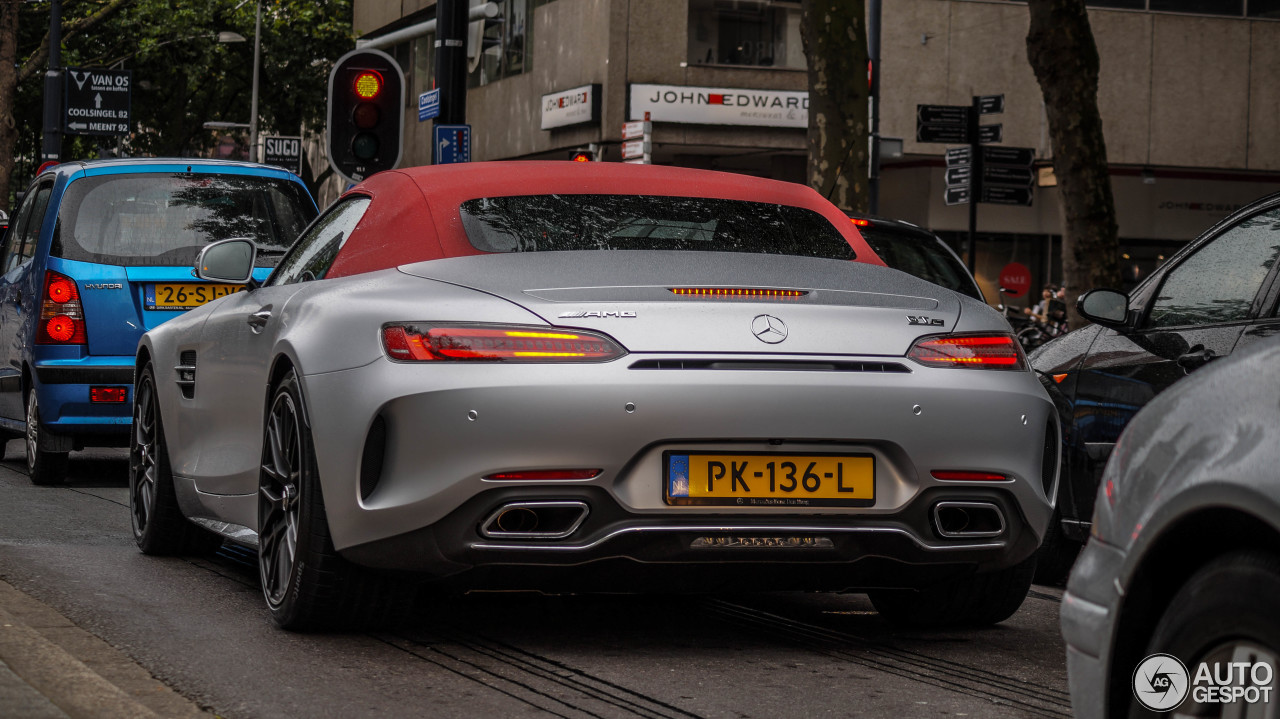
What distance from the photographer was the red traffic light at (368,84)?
13.6 metres

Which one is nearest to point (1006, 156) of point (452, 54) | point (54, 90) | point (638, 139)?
point (638, 139)

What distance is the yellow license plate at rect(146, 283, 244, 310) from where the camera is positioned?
34.4 feet

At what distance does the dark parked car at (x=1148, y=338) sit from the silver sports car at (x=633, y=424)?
3.83 ft

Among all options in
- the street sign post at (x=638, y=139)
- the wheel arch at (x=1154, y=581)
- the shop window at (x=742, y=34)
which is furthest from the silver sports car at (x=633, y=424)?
the shop window at (x=742, y=34)

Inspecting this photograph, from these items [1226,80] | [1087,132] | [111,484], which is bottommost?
[111,484]

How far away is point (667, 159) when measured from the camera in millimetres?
36875

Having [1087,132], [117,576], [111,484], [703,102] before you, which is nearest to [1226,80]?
[703,102]

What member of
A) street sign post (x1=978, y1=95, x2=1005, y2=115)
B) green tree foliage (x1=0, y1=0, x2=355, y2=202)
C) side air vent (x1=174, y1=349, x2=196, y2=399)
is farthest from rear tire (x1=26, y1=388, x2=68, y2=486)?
green tree foliage (x1=0, y1=0, x2=355, y2=202)

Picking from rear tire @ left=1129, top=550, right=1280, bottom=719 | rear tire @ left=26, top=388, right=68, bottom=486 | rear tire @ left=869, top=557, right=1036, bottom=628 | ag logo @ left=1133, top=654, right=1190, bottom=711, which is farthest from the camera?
rear tire @ left=26, top=388, right=68, bottom=486

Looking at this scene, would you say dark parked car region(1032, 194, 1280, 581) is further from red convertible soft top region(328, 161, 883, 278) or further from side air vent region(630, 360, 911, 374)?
side air vent region(630, 360, 911, 374)

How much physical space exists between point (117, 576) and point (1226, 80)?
3399cm

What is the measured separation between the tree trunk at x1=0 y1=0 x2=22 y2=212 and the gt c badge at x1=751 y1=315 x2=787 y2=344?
106 ft

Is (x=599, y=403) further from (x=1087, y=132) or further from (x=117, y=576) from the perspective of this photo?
(x=1087, y=132)

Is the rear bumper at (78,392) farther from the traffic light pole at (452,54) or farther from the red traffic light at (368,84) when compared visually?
the traffic light pole at (452,54)
